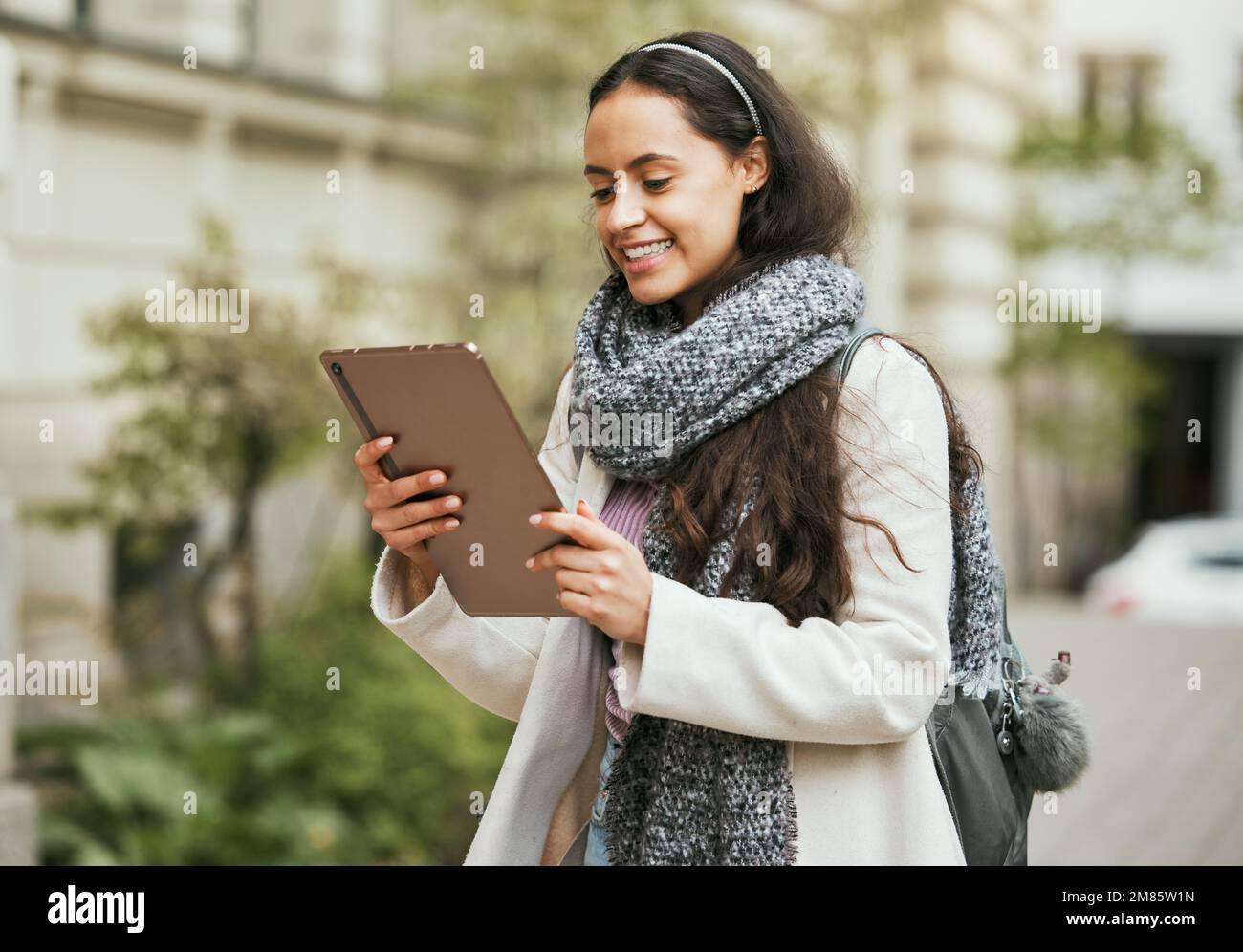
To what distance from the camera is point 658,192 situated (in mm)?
2039

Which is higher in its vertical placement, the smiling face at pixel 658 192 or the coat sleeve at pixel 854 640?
the smiling face at pixel 658 192

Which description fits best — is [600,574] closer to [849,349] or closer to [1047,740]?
[849,349]

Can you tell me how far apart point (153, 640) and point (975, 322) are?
9825 millimetres

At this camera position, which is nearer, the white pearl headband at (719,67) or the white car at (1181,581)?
the white pearl headband at (719,67)

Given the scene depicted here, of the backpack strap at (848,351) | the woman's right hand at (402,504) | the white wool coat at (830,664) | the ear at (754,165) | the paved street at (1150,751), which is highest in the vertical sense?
the ear at (754,165)

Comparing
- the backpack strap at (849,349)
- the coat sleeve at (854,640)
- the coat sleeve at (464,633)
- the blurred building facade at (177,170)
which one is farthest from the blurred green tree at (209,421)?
the coat sleeve at (854,640)

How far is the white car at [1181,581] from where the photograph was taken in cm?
1249

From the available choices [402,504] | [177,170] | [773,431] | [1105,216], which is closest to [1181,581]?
[1105,216]

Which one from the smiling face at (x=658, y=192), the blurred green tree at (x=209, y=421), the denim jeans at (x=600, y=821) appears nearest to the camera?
the smiling face at (x=658, y=192)

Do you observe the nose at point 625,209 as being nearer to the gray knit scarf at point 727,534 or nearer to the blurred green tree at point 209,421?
the gray knit scarf at point 727,534

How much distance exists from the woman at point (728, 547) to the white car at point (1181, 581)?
10804mm
